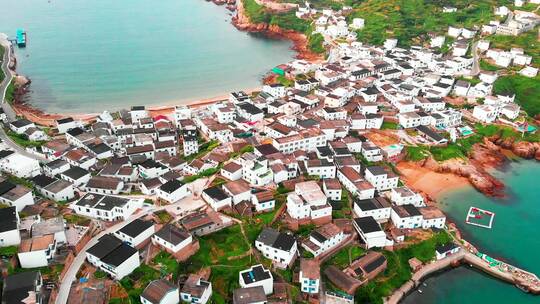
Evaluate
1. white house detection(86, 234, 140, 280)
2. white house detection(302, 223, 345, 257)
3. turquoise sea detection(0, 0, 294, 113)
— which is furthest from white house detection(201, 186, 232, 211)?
turquoise sea detection(0, 0, 294, 113)

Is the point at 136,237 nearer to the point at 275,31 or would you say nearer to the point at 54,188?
the point at 54,188

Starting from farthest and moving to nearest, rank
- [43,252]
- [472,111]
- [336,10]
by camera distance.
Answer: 1. [336,10]
2. [472,111]
3. [43,252]

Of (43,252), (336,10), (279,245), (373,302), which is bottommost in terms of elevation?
(373,302)

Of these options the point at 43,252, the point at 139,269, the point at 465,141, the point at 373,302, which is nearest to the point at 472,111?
the point at 465,141

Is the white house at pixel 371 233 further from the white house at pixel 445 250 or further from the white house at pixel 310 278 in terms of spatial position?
the white house at pixel 310 278

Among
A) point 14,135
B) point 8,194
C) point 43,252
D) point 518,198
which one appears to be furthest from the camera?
point 14,135

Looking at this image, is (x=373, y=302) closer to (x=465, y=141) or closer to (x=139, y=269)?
(x=139, y=269)

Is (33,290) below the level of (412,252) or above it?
above

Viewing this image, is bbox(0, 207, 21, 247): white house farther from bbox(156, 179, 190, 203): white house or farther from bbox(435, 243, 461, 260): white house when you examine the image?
bbox(435, 243, 461, 260): white house

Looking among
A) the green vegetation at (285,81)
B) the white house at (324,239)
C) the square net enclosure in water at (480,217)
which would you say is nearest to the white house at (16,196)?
the white house at (324,239)
